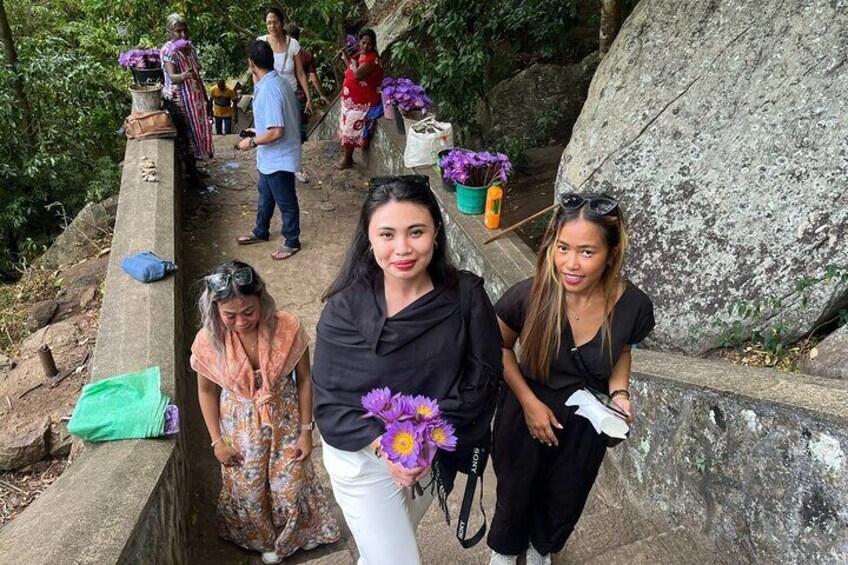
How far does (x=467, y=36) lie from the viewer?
6.43 m

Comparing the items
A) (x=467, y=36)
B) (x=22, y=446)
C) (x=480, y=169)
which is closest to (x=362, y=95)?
(x=467, y=36)

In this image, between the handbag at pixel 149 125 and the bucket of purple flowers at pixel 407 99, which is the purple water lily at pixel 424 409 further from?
the handbag at pixel 149 125

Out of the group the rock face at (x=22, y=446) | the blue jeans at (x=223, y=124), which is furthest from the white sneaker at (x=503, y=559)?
the blue jeans at (x=223, y=124)

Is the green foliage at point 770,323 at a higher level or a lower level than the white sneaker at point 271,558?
higher

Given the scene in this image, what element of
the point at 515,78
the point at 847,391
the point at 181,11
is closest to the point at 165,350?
the point at 847,391

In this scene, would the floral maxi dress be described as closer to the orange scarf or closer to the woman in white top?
the orange scarf

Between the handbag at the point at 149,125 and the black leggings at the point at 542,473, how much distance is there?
5048 millimetres

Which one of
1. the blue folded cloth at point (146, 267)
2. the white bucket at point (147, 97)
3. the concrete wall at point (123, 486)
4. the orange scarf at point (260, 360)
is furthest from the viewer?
the white bucket at point (147, 97)

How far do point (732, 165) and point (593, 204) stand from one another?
1.96 m

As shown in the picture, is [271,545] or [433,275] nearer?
[433,275]

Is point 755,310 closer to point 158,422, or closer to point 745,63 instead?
point 745,63

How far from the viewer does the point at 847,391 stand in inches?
99.5

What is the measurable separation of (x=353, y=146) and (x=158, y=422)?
5.08 metres

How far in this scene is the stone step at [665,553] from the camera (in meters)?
2.78
